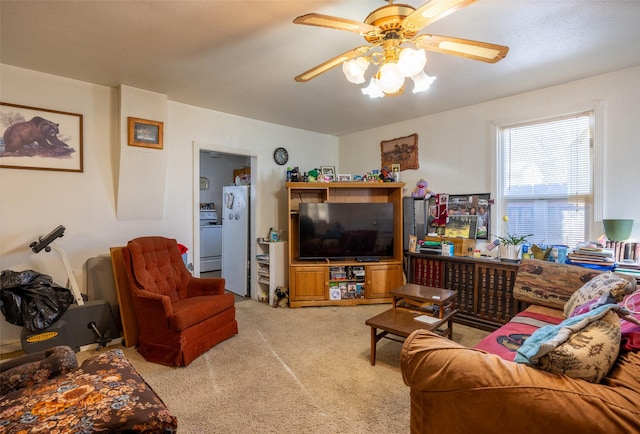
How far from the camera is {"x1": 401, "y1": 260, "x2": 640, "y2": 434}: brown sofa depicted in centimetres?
96

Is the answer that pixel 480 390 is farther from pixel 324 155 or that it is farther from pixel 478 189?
pixel 324 155

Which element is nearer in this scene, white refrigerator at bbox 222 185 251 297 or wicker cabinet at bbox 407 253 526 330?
wicker cabinet at bbox 407 253 526 330

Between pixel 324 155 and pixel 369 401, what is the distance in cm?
393

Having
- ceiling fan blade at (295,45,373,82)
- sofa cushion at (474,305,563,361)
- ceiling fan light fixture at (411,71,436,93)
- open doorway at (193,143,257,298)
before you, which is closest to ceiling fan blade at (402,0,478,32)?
ceiling fan blade at (295,45,373,82)

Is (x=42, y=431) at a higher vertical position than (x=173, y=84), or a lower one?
lower

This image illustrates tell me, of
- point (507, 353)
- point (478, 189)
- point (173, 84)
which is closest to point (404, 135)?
point (478, 189)

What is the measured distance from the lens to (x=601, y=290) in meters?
2.00

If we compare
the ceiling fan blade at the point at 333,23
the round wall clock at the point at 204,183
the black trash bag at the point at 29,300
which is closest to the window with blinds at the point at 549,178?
the ceiling fan blade at the point at 333,23

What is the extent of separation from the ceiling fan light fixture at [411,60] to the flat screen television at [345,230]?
8.51 feet

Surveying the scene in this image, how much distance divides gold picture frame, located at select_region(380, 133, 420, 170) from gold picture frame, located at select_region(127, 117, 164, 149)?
9.85 feet

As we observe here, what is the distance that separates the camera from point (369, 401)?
203 centimetres

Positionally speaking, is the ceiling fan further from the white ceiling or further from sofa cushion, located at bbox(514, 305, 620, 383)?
sofa cushion, located at bbox(514, 305, 620, 383)

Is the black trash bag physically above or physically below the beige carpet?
above

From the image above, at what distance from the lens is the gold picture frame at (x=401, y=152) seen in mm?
4324
